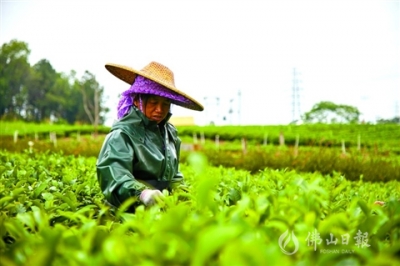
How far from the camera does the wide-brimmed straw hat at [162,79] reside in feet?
7.69

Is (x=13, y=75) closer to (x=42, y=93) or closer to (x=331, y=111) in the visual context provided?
(x=42, y=93)

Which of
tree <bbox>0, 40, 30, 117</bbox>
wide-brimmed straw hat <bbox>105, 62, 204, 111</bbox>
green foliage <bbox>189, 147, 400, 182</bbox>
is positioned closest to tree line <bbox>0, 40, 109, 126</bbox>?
tree <bbox>0, 40, 30, 117</bbox>

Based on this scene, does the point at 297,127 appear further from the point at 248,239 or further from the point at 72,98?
the point at 72,98

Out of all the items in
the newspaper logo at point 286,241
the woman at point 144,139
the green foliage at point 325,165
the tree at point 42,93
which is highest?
the tree at point 42,93

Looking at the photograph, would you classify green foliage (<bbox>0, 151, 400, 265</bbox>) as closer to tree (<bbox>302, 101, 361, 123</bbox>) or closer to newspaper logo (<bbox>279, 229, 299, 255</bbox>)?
newspaper logo (<bbox>279, 229, 299, 255</bbox>)

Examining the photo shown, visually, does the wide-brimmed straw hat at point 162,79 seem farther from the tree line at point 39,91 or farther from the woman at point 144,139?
the tree line at point 39,91

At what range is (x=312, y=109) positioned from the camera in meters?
63.9

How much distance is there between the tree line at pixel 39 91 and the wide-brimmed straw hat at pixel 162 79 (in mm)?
35350

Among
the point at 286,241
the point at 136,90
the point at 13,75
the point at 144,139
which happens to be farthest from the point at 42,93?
the point at 286,241

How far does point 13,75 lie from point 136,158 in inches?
1745

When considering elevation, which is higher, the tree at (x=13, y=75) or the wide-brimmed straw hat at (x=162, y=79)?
the tree at (x=13, y=75)

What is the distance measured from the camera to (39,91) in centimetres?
4878

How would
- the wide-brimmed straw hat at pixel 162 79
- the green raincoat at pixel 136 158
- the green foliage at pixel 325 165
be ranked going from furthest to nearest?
the green foliage at pixel 325 165, the wide-brimmed straw hat at pixel 162 79, the green raincoat at pixel 136 158

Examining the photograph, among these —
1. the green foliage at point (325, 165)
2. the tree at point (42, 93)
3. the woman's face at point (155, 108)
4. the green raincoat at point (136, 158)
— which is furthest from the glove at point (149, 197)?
the tree at point (42, 93)
